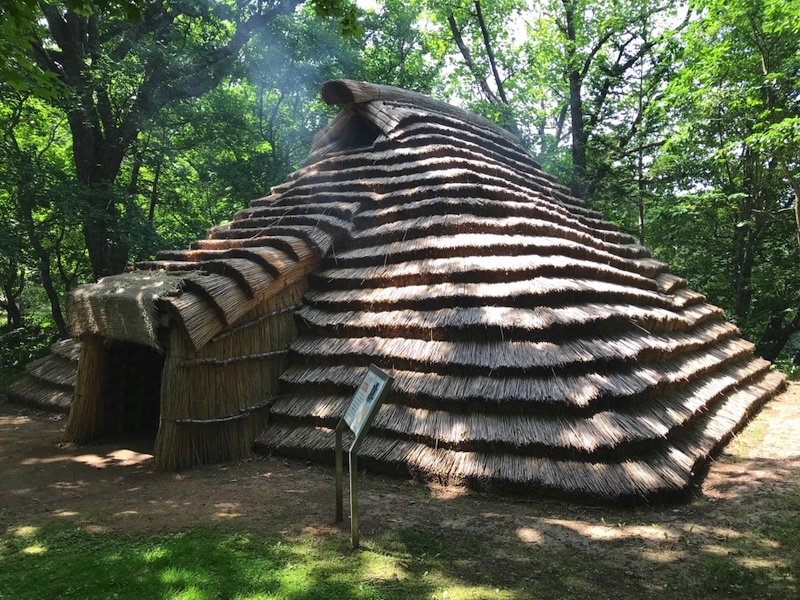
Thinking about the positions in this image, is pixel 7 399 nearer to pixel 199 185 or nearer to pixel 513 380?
pixel 513 380

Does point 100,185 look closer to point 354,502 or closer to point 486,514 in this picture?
point 354,502

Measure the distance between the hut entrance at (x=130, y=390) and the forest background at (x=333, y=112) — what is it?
4.75 m

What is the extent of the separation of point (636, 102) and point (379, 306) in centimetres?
1646

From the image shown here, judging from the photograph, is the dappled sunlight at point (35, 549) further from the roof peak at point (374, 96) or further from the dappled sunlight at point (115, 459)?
the roof peak at point (374, 96)

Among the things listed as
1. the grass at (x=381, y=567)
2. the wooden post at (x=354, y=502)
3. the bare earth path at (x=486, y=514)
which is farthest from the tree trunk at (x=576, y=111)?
the wooden post at (x=354, y=502)

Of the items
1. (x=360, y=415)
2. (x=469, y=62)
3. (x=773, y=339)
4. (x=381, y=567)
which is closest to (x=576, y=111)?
(x=469, y=62)

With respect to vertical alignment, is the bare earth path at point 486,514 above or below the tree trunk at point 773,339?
below

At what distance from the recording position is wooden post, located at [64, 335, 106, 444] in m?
6.29

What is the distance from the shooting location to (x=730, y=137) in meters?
12.4

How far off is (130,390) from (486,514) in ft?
19.2

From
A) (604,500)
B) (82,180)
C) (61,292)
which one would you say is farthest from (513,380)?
(61,292)

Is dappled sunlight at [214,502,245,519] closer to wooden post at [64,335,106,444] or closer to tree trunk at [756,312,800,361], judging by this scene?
wooden post at [64,335,106,444]

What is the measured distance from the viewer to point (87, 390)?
6312 mm

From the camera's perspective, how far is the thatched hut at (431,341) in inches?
179
